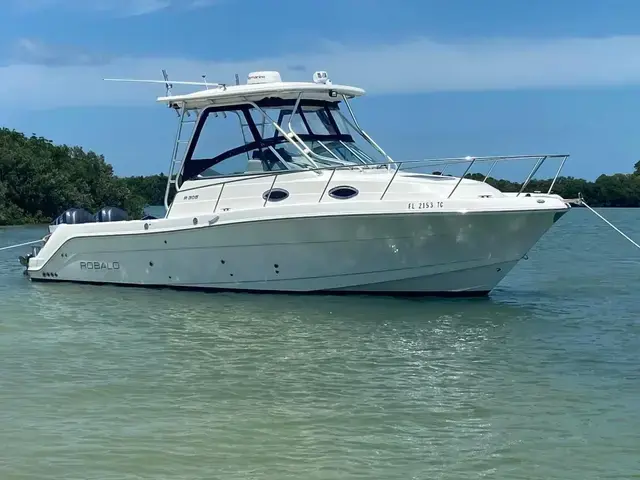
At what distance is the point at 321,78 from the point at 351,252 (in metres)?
3.56

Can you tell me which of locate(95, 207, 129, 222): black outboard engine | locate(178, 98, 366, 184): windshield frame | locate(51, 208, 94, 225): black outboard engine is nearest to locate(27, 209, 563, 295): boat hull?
locate(95, 207, 129, 222): black outboard engine

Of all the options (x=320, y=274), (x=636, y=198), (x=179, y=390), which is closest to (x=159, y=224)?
(x=320, y=274)

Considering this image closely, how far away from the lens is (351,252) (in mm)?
12891

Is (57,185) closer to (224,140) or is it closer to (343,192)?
(224,140)

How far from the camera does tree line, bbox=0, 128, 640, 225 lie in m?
53.2

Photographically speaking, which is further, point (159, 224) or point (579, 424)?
point (159, 224)

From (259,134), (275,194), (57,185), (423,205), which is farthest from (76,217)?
(57,185)

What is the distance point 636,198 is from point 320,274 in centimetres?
5703

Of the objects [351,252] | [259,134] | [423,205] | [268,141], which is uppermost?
[259,134]

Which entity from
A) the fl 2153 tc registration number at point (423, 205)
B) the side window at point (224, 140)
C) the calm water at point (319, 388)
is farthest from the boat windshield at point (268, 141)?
the calm water at point (319, 388)

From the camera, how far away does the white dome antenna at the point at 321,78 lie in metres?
14.8

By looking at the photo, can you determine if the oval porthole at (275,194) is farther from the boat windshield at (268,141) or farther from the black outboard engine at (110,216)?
the black outboard engine at (110,216)

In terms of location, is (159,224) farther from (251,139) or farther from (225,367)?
(225,367)

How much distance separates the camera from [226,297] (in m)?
13.7
